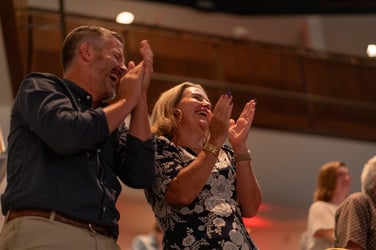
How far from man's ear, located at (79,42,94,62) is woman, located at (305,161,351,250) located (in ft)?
8.12

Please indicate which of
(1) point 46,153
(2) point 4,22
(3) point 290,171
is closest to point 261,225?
(3) point 290,171

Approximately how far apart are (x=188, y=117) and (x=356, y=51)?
7837mm

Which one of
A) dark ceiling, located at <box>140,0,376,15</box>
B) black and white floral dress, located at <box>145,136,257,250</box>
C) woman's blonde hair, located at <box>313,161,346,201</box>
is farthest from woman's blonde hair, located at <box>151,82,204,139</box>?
dark ceiling, located at <box>140,0,376,15</box>

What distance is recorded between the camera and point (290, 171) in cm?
973

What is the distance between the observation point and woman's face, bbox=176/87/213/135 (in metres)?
3.43

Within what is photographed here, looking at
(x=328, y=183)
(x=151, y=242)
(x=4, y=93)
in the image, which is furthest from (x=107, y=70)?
(x=151, y=242)

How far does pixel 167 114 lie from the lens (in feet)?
11.4

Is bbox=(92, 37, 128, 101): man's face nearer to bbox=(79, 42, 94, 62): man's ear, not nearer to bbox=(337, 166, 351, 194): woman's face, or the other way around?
bbox=(79, 42, 94, 62): man's ear

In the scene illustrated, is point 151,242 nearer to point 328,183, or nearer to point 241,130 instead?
point 328,183

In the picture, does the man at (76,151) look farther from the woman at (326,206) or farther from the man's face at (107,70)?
the woman at (326,206)

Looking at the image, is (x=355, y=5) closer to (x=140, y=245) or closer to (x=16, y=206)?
(x=140, y=245)

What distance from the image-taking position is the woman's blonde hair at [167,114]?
11.3ft

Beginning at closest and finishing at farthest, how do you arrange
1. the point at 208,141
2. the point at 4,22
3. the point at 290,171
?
the point at 208,141, the point at 4,22, the point at 290,171

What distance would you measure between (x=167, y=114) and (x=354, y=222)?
1.22 meters
